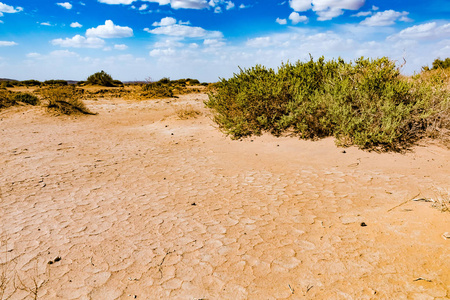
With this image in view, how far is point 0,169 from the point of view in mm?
6352

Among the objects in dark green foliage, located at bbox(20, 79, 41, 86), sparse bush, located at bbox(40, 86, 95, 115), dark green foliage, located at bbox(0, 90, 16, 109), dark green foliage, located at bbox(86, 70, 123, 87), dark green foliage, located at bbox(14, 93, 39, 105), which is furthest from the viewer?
dark green foliage, located at bbox(20, 79, 41, 86)

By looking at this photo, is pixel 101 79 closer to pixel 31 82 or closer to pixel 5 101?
pixel 31 82

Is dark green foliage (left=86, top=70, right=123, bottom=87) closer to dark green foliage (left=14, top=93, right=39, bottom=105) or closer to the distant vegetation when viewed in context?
dark green foliage (left=14, top=93, right=39, bottom=105)

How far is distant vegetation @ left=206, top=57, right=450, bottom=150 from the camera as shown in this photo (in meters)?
7.23

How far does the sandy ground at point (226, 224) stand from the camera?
283 cm

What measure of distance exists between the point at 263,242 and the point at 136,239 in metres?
1.57

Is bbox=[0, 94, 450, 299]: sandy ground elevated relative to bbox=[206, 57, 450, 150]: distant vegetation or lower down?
lower down

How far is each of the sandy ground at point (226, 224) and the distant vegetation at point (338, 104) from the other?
0.69m

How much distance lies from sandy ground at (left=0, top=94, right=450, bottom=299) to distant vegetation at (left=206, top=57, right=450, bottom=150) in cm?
69

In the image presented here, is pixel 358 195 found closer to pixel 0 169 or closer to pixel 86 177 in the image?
pixel 86 177

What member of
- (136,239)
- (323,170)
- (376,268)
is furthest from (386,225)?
(136,239)

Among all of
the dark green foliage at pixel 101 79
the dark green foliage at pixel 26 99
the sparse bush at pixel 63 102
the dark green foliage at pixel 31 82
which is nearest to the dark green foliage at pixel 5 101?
the dark green foliage at pixel 26 99

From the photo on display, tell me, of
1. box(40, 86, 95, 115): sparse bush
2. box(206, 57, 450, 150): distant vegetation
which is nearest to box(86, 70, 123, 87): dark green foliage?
box(40, 86, 95, 115): sparse bush

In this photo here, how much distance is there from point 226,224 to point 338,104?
5.42 m
